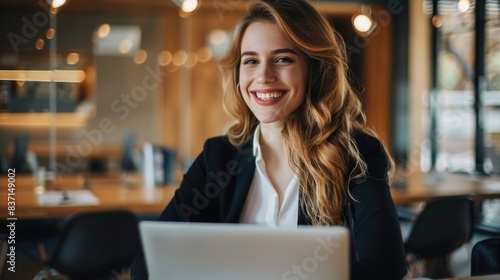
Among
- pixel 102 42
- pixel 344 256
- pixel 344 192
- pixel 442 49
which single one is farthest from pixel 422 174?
pixel 102 42

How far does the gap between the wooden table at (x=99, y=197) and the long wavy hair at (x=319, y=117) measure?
1.38 meters

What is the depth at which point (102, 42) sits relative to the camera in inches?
382

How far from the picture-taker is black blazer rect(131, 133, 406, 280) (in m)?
1.61

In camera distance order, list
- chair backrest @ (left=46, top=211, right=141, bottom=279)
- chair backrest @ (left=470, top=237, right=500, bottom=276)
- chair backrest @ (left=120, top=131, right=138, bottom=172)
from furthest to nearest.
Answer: chair backrest @ (left=120, top=131, right=138, bottom=172)
chair backrest @ (left=46, top=211, right=141, bottom=279)
chair backrest @ (left=470, top=237, right=500, bottom=276)

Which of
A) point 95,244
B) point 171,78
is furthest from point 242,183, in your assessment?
point 171,78

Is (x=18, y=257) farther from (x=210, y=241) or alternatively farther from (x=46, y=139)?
(x=46, y=139)

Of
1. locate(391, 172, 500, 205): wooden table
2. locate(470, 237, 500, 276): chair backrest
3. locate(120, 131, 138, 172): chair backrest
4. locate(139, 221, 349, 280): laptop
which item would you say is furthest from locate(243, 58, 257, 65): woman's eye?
locate(120, 131, 138, 172): chair backrest

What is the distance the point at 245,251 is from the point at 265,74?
0.75 metres

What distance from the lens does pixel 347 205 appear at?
187cm

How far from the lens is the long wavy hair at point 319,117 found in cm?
186

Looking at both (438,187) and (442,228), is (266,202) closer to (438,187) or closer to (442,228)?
(442,228)

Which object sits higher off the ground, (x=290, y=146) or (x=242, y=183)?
(x=290, y=146)

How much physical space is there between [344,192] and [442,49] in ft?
20.3

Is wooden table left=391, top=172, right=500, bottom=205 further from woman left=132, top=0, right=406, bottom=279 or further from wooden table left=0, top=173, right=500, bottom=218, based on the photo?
woman left=132, top=0, right=406, bottom=279
